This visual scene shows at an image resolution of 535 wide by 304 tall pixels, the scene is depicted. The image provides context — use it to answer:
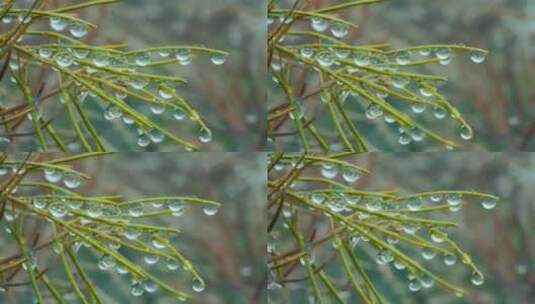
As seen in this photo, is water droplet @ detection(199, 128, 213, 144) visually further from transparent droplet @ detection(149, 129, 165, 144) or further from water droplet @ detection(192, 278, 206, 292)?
water droplet @ detection(192, 278, 206, 292)

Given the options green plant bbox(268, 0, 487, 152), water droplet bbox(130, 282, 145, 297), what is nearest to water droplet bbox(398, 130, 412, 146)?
green plant bbox(268, 0, 487, 152)

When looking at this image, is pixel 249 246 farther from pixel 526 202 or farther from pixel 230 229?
pixel 526 202

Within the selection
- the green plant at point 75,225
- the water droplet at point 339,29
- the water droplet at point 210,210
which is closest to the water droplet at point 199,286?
the green plant at point 75,225

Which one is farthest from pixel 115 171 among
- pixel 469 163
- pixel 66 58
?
pixel 469 163

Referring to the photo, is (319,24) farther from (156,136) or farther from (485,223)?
(485,223)

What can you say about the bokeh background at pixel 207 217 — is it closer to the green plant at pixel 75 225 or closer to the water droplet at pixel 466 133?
the green plant at pixel 75 225

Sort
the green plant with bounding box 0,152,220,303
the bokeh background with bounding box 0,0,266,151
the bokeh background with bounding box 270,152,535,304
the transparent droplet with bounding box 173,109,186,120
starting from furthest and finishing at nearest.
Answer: the bokeh background with bounding box 270,152,535,304 → the bokeh background with bounding box 0,0,266,151 → the transparent droplet with bounding box 173,109,186,120 → the green plant with bounding box 0,152,220,303

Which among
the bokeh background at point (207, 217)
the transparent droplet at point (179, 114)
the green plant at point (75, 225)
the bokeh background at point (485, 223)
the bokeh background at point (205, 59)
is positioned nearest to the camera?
the green plant at point (75, 225)
